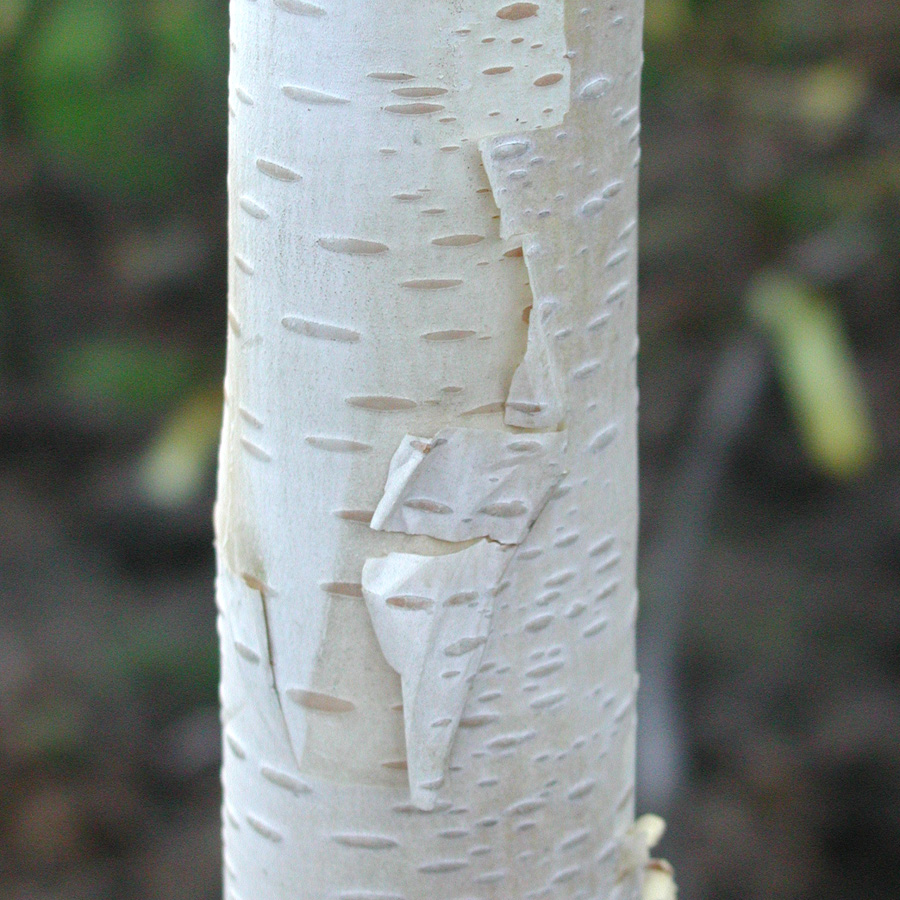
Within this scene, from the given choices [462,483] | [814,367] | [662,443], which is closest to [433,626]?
[462,483]

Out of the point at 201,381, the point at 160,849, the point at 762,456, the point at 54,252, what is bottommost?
the point at 160,849

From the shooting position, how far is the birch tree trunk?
1.12ft

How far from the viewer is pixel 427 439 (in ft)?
1.20

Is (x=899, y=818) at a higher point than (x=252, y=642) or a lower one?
lower

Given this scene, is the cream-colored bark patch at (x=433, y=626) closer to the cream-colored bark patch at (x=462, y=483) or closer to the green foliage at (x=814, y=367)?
the cream-colored bark patch at (x=462, y=483)

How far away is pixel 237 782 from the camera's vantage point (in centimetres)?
45

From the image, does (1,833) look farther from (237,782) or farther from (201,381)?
(237,782)

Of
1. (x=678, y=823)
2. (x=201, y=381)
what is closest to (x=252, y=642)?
(x=678, y=823)

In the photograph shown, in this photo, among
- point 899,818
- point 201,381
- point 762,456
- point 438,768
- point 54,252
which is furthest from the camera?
point 54,252

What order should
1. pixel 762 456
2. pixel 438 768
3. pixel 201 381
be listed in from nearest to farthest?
pixel 438 768 → pixel 201 381 → pixel 762 456

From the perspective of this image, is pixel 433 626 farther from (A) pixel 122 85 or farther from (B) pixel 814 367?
(A) pixel 122 85

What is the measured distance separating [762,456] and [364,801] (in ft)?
5.98

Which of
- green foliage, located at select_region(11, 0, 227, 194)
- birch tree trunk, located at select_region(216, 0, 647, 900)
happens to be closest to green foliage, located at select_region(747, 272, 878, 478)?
green foliage, located at select_region(11, 0, 227, 194)

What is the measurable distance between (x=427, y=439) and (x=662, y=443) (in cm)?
180
